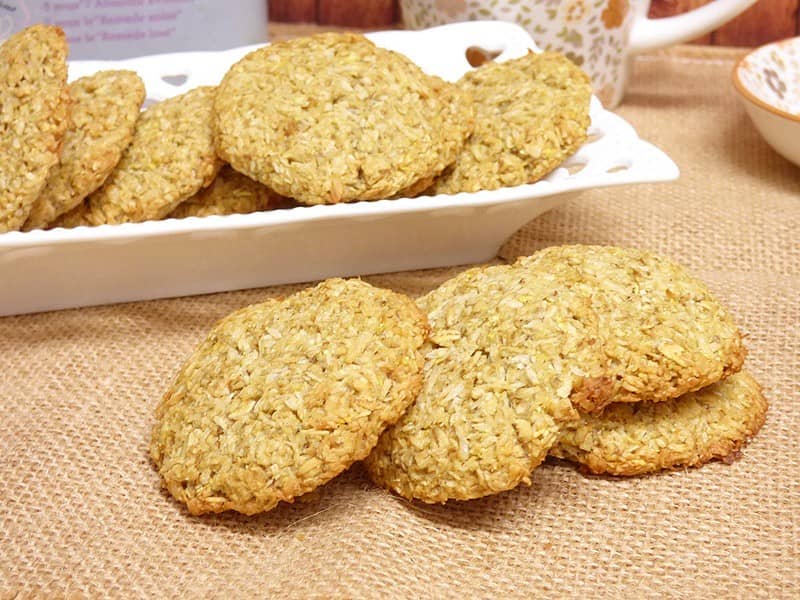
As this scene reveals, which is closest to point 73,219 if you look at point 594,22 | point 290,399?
point 290,399

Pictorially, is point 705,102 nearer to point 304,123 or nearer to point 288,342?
point 304,123

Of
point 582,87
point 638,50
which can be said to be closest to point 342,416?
point 582,87

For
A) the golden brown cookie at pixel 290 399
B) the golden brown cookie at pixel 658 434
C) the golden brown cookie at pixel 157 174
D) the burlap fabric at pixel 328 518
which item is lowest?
the burlap fabric at pixel 328 518

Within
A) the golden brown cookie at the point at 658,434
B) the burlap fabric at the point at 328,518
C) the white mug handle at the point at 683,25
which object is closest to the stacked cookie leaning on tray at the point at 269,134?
the burlap fabric at the point at 328,518

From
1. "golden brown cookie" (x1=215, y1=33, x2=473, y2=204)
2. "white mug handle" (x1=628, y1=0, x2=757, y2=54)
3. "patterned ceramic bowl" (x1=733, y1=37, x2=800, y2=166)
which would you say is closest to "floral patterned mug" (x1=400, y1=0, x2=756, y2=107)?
"white mug handle" (x1=628, y1=0, x2=757, y2=54)

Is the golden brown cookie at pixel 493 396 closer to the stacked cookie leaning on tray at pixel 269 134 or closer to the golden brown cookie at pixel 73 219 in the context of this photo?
the stacked cookie leaning on tray at pixel 269 134

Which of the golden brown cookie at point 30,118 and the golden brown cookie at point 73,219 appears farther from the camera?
the golden brown cookie at point 73,219
